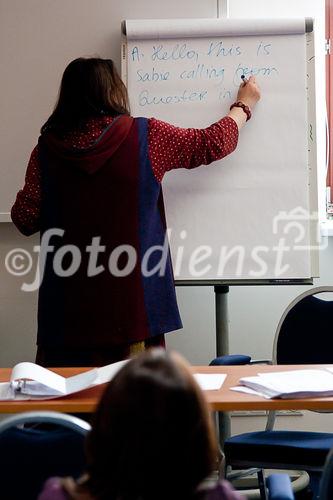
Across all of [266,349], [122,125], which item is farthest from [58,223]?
[266,349]

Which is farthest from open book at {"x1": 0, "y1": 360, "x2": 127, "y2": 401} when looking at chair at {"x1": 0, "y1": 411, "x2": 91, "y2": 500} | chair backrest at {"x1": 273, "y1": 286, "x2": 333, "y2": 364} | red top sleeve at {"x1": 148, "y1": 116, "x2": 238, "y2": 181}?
chair backrest at {"x1": 273, "y1": 286, "x2": 333, "y2": 364}

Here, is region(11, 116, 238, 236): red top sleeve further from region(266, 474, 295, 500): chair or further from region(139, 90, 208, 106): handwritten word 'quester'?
region(266, 474, 295, 500): chair

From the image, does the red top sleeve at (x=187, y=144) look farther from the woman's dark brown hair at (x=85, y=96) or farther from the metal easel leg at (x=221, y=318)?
the metal easel leg at (x=221, y=318)

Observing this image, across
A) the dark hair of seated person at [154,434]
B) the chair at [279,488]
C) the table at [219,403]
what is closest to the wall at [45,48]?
the table at [219,403]

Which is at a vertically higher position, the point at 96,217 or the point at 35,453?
the point at 96,217

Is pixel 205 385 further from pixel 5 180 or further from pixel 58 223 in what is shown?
pixel 5 180

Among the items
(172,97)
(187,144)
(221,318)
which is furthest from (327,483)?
(172,97)

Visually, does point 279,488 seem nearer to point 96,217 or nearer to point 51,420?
Result: point 51,420

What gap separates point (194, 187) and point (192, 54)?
1.79 ft

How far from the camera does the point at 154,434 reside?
3.47 feet

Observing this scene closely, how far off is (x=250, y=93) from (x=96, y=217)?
3.02 ft

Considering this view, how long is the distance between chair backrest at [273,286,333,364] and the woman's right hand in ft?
A: 2.65

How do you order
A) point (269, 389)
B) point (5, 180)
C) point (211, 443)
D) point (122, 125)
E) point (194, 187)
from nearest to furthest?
point (211, 443), point (269, 389), point (122, 125), point (194, 187), point (5, 180)

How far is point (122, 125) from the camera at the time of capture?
2895 mm
